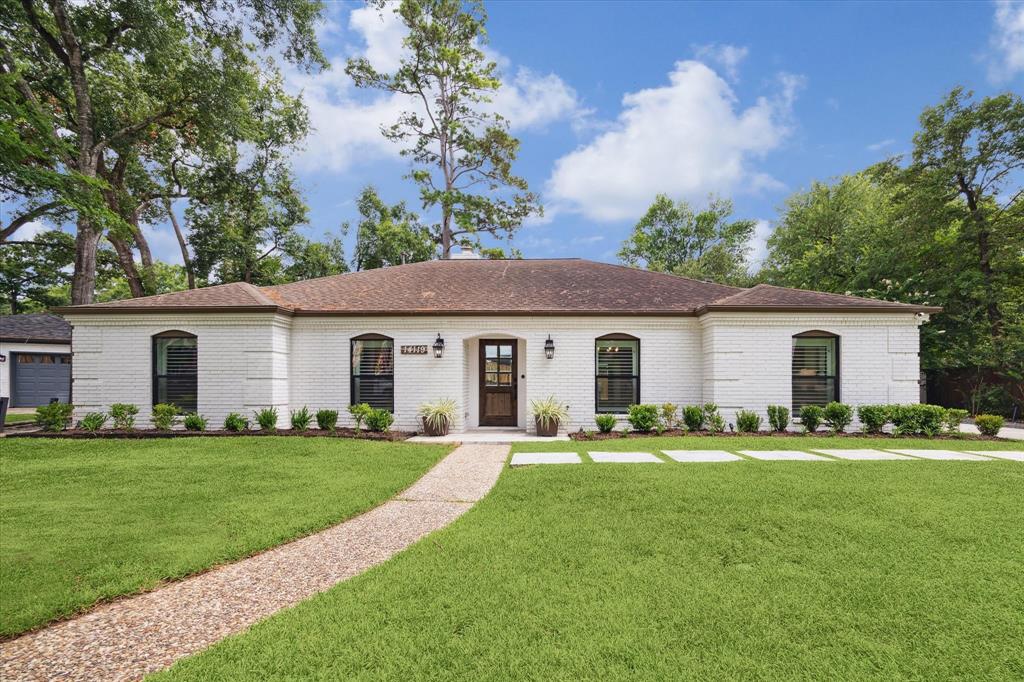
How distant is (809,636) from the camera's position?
7.88ft

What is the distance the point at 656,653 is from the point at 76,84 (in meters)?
19.5

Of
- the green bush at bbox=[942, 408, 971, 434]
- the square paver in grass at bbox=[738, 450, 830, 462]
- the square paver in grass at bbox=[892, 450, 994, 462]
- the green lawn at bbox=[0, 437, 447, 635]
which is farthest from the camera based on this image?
the green bush at bbox=[942, 408, 971, 434]

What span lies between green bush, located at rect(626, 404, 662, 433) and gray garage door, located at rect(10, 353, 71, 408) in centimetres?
2284

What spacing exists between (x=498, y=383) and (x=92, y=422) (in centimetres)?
906

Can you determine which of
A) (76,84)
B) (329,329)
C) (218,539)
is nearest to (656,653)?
(218,539)

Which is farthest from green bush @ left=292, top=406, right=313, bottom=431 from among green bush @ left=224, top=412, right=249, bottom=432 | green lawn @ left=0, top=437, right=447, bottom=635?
green lawn @ left=0, top=437, right=447, bottom=635

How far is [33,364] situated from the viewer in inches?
709

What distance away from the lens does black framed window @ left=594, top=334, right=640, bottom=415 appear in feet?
35.9

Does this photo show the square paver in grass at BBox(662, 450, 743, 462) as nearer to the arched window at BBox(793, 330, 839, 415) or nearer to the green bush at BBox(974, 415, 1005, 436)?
the arched window at BBox(793, 330, 839, 415)

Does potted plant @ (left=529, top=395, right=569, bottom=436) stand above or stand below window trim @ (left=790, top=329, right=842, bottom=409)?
below

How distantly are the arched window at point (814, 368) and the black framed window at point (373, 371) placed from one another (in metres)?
9.92

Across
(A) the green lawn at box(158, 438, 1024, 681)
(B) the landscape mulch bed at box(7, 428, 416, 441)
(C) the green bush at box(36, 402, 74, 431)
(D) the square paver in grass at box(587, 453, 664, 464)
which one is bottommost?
(B) the landscape mulch bed at box(7, 428, 416, 441)

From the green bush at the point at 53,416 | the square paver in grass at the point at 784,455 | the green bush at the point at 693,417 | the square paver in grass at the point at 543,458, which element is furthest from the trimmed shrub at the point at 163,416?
the square paver in grass at the point at 784,455

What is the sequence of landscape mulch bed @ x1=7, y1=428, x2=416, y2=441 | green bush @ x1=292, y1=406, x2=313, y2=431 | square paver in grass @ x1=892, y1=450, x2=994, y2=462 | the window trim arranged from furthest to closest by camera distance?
the window trim < green bush @ x1=292, y1=406, x2=313, y2=431 < landscape mulch bed @ x1=7, y1=428, x2=416, y2=441 < square paver in grass @ x1=892, y1=450, x2=994, y2=462
